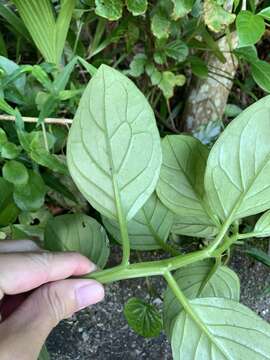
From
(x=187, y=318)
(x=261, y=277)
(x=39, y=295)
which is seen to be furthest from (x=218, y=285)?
(x=261, y=277)

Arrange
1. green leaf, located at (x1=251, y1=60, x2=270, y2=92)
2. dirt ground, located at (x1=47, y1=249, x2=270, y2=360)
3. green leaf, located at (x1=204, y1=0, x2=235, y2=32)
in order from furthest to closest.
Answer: dirt ground, located at (x1=47, y1=249, x2=270, y2=360) < green leaf, located at (x1=251, y1=60, x2=270, y2=92) < green leaf, located at (x1=204, y1=0, x2=235, y2=32)

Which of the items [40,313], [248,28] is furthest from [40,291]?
[248,28]

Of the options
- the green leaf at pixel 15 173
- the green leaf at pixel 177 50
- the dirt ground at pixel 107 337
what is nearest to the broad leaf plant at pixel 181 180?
the green leaf at pixel 15 173

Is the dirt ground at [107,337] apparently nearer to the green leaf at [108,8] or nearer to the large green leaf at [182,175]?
the large green leaf at [182,175]

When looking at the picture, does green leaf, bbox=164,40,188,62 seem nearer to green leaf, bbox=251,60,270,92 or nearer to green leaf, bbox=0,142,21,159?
green leaf, bbox=251,60,270,92

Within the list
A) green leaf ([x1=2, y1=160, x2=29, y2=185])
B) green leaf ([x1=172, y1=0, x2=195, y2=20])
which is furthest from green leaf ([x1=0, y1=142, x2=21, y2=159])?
green leaf ([x1=172, y1=0, x2=195, y2=20])

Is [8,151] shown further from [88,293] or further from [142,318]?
[142,318]
